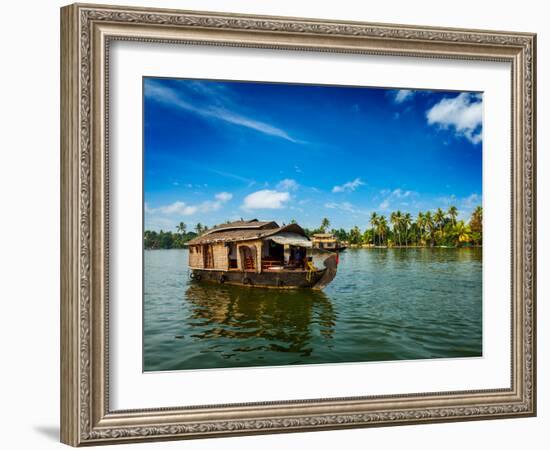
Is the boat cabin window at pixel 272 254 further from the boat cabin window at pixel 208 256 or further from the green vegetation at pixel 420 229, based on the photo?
the boat cabin window at pixel 208 256

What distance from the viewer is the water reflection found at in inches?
183

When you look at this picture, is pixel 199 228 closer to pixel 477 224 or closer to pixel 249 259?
pixel 249 259

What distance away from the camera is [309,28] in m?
4.66

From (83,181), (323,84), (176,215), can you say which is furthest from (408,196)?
(83,181)

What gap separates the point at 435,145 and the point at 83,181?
2.78m

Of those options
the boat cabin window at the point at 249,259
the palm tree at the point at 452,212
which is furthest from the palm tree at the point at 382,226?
the boat cabin window at the point at 249,259

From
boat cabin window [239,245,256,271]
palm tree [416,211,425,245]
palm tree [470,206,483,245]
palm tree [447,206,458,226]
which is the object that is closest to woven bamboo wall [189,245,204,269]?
boat cabin window [239,245,256,271]

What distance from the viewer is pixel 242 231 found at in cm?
508

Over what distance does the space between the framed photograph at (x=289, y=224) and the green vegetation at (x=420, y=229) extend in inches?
0.7

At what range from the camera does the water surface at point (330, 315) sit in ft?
14.9

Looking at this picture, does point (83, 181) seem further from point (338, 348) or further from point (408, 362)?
point (408, 362)

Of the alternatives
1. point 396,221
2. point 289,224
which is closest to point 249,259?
point 289,224

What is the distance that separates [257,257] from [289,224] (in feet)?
2.67

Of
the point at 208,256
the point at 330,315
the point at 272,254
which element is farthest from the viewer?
the point at 272,254
